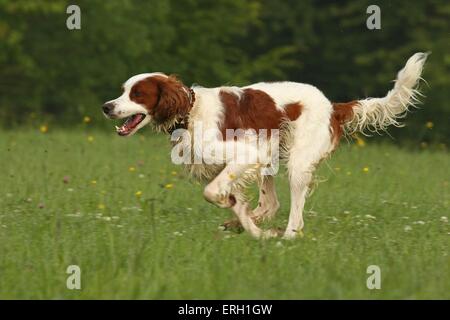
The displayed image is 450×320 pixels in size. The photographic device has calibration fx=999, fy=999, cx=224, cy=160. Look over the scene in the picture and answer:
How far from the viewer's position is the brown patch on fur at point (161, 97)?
7.34 m

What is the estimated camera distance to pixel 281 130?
25.1 feet

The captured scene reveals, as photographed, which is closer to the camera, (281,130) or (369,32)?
(281,130)

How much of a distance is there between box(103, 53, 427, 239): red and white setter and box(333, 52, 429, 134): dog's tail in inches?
1.3

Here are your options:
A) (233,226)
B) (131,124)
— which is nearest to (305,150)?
(233,226)

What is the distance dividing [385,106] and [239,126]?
1.39m

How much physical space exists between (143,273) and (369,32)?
82.4 feet

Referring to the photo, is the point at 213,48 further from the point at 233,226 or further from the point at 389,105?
the point at 233,226

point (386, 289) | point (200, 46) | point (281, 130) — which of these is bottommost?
point (386, 289)

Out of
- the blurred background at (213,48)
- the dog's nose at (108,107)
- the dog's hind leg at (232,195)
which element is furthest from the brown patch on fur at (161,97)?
the blurred background at (213,48)

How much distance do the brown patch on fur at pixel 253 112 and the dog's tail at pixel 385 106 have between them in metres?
0.53

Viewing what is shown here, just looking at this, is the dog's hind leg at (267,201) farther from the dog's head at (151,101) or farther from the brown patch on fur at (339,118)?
the dog's head at (151,101)

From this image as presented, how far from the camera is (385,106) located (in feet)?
Result: 26.6

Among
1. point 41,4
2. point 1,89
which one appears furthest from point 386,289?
point 1,89

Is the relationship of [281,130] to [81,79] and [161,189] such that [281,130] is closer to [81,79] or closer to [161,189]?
[161,189]
